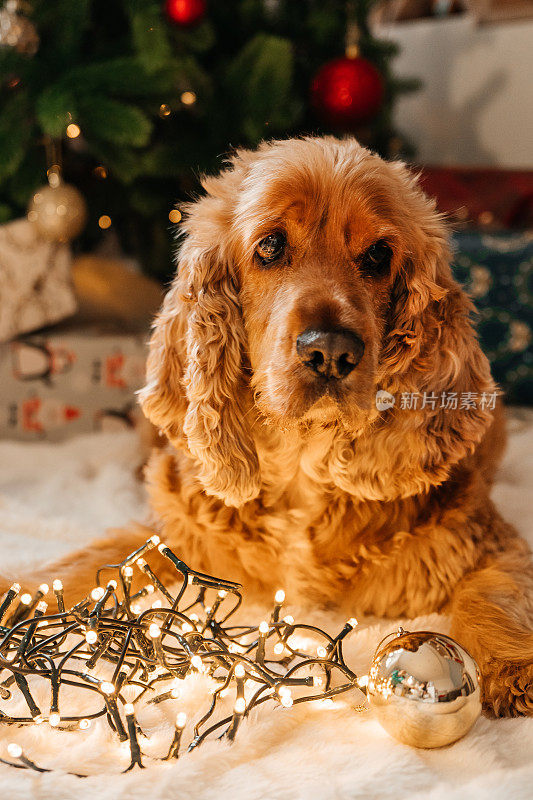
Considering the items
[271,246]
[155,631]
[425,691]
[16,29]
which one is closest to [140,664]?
[155,631]

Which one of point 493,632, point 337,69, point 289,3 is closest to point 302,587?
point 493,632

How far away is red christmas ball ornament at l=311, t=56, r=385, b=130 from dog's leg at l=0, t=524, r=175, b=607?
168cm

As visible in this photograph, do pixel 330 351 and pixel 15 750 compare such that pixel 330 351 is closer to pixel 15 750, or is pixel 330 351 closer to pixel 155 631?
pixel 155 631

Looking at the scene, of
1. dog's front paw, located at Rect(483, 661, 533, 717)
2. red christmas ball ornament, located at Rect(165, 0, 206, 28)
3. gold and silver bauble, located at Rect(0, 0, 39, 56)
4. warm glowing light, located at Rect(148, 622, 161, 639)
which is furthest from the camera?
red christmas ball ornament, located at Rect(165, 0, 206, 28)

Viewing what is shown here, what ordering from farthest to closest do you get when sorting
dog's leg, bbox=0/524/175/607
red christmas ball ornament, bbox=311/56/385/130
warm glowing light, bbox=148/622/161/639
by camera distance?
red christmas ball ornament, bbox=311/56/385/130 → dog's leg, bbox=0/524/175/607 → warm glowing light, bbox=148/622/161/639

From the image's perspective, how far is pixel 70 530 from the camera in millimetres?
1956

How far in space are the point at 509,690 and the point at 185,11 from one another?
2.18 meters

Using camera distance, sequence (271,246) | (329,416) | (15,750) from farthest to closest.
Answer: (271,246), (329,416), (15,750)

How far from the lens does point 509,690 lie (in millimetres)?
1256

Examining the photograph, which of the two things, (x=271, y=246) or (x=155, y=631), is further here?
(x=271, y=246)

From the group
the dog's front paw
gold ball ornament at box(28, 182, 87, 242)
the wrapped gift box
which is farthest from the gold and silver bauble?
the dog's front paw

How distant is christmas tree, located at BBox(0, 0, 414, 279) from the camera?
7.52 feet

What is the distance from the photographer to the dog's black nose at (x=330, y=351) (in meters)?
1.24

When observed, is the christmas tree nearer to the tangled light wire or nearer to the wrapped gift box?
the wrapped gift box
